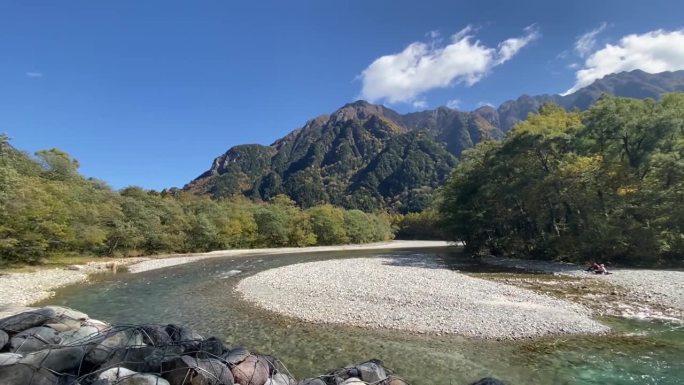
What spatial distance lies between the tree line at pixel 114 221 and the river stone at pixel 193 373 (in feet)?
109

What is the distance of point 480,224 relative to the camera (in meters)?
52.4

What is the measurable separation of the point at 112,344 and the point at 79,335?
4.38ft

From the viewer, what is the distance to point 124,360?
8.18 m

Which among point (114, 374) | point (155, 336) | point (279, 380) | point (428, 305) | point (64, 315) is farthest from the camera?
point (428, 305)

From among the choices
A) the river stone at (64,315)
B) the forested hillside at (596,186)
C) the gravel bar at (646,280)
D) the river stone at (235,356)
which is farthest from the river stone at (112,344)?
the forested hillside at (596,186)

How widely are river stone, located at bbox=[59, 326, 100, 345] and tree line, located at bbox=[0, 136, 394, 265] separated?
2963cm

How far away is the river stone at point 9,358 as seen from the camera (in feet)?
25.3

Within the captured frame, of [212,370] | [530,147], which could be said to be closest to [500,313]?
[212,370]

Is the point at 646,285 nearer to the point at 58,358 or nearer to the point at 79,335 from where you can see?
the point at 79,335

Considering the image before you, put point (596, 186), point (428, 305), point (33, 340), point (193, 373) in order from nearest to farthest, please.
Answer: point (193, 373) → point (33, 340) → point (428, 305) → point (596, 186)

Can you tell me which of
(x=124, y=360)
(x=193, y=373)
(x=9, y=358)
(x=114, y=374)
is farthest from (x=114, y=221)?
(x=193, y=373)

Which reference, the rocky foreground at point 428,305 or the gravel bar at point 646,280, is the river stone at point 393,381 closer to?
the rocky foreground at point 428,305

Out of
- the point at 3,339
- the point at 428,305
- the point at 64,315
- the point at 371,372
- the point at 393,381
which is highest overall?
the point at 64,315

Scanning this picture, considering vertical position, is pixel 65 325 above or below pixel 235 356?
above
